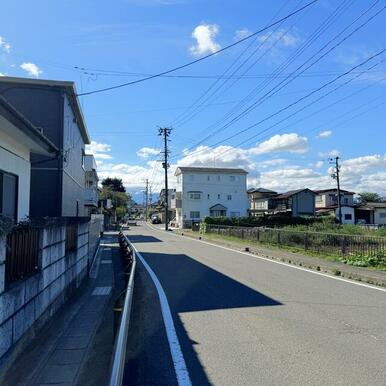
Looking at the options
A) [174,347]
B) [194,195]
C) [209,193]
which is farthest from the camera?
[209,193]

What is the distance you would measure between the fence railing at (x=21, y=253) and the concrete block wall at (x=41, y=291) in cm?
11

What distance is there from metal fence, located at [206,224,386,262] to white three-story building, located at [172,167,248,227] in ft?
171

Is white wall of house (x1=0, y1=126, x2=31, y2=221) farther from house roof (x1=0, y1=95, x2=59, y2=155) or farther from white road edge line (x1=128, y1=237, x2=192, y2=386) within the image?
white road edge line (x1=128, y1=237, x2=192, y2=386)

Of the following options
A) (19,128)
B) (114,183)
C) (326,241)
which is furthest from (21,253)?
(114,183)

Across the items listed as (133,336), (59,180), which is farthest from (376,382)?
(59,180)

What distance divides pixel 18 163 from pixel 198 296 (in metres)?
5.62

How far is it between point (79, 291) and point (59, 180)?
7035 millimetres

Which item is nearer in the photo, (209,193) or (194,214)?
(194,214)

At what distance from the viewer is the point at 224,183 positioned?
82.0 m

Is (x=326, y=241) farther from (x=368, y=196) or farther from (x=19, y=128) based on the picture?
(x=368, y=196)

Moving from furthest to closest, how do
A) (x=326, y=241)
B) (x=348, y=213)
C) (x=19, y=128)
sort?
(x=348, y=213)
(x=326, y=241)
(x=19, y=128)

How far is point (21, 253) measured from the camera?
6.14m

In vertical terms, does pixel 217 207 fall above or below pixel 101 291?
above

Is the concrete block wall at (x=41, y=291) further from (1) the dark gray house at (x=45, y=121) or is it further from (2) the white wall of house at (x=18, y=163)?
(1) the dark gray house at (x=45, y=121)
